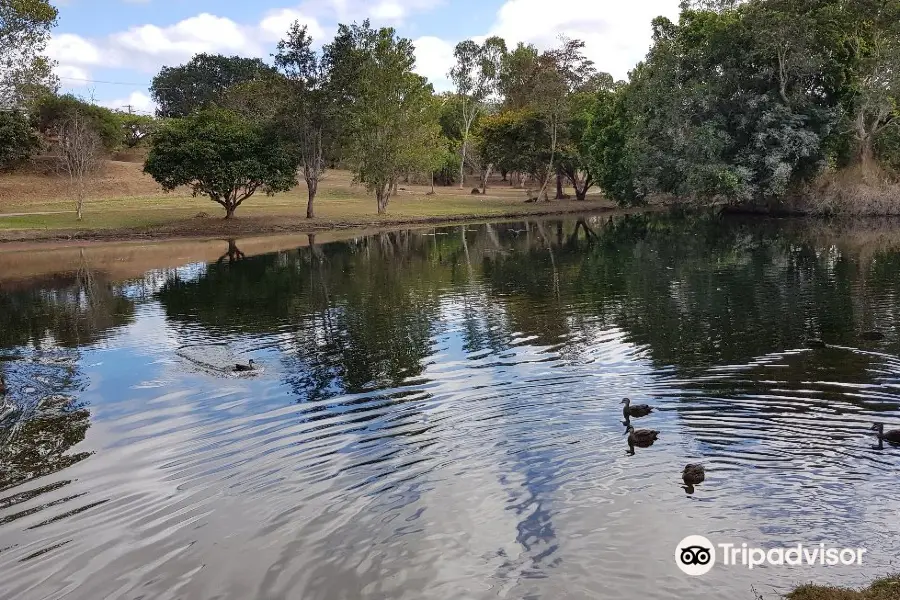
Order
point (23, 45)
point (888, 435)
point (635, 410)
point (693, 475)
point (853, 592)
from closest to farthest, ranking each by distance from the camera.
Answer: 1. point (853, 592)
2. point (693, 475)
3. point (888, 435)
4. point (635, 410)
5. point (23, 45)

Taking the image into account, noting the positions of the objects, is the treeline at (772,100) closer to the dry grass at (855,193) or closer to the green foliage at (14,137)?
the dry grass at (855,193)

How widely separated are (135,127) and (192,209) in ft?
141

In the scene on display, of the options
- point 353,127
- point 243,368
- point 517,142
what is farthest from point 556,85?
point 243,368

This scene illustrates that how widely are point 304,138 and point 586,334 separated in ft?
154

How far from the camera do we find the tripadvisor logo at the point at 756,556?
7742mm

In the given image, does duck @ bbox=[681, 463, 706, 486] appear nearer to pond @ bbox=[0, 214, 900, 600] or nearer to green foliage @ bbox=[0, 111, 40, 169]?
pond @ bbox=[0, 214, 900, 600]

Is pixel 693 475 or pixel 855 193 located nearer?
pixel 693 475

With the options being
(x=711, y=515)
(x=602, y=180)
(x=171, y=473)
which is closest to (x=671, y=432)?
(x=711, y=515)

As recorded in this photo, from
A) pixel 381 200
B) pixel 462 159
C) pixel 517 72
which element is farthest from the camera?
pixel 517 72

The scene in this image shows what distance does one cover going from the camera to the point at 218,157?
5634 cm

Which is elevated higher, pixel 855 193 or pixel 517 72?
pixel 517 72

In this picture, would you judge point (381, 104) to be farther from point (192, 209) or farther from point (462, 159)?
point (462, 159)

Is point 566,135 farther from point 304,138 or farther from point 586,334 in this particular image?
point 586,334

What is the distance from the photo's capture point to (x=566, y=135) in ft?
271
